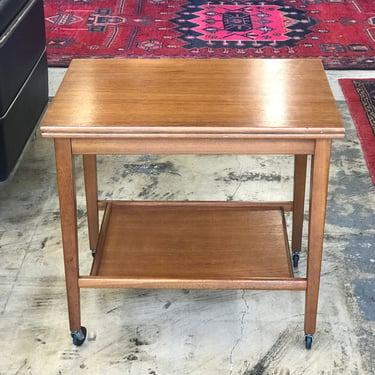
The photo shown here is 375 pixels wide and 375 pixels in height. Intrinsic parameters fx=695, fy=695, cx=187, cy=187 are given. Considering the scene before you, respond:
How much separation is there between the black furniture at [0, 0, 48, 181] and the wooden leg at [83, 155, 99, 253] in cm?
37

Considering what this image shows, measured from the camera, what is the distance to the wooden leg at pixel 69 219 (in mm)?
1537

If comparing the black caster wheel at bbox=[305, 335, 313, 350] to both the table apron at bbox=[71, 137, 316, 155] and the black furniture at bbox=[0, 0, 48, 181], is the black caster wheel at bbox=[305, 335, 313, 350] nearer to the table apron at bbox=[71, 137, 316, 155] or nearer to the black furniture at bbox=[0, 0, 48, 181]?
the table apron at bbox=[71, 137, 316, 155]

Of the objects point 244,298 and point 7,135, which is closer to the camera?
point 244,298

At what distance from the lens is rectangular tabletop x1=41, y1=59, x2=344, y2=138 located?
1.50 meters

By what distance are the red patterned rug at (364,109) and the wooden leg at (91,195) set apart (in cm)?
107

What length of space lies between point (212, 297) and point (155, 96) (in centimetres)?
62

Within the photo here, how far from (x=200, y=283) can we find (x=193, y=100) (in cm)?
44

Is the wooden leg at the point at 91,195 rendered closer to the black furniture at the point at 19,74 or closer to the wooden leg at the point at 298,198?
the black furniture at the point at 19,74

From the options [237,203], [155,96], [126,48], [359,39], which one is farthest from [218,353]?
[359,39]

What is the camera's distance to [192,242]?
6.33ft

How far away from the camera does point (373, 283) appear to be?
1.99 metres

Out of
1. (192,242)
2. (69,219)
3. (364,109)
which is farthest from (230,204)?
(364,109)

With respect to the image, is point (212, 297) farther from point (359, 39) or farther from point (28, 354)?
point (359, 39)

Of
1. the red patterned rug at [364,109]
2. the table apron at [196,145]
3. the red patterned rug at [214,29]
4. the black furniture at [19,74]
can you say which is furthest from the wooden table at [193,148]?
the red patterned rug at [214,29]
